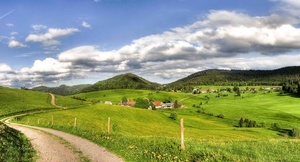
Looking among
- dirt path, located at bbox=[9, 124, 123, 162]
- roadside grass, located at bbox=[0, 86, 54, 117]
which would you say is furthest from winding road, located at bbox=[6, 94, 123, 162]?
roadside grass, located at bbox=[0, 86, 54, 117]

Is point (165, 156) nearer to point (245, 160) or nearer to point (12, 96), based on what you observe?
point (245, 160)

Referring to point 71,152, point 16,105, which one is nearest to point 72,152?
point 71,152

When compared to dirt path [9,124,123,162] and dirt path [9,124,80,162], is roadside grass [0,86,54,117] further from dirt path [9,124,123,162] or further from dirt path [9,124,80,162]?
dirt path [9,124,123,162]

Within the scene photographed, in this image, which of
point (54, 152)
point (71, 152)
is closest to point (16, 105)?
point (54, 152)

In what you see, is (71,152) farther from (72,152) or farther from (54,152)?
(54,152)

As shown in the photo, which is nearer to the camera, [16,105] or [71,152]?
[71,152]

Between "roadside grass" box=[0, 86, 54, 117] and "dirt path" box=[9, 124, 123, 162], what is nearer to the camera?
"dirt path" box=[9, 124, 123, 162]

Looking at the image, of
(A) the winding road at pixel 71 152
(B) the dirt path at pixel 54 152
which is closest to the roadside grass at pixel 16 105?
(B) the dirt path at pixel 54 152

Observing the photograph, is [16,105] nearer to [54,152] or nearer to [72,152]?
[54,152]

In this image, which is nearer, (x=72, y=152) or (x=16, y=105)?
(x=72, y=152)

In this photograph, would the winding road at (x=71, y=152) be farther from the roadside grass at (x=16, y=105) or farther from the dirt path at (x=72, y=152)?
the roadside grass at (x=16, y=105)

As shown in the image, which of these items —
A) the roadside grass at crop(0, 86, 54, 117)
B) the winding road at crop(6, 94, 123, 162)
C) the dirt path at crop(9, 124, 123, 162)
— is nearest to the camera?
the winding road at crop(6, 94, 123, 162)

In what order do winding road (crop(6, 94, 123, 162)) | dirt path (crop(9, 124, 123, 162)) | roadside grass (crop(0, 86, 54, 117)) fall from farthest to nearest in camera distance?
1. roadside grass (crop(0, 86, 54, 117))
2. dirt path (crop(9, 124, 123, 162))
3. winding road (crop(6, 94, 123, 162))

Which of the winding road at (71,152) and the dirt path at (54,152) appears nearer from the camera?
the winding road at (71,152)
